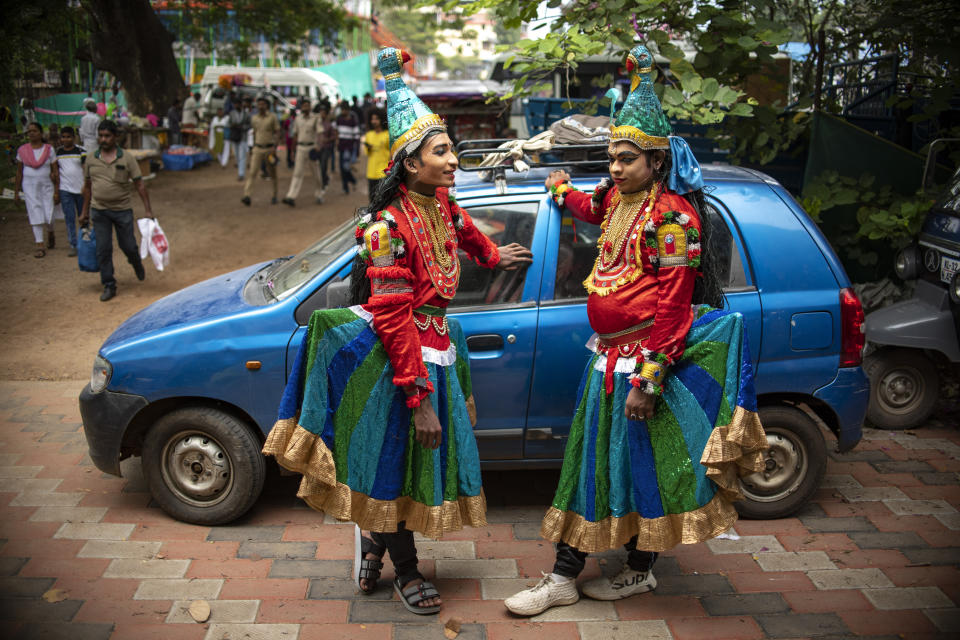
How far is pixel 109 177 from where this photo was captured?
852 cm

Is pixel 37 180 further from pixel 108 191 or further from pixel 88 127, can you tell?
pixel 88 127

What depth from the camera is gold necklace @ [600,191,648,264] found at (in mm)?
3219

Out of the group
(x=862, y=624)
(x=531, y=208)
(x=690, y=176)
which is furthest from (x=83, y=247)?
(x=862, y=624)

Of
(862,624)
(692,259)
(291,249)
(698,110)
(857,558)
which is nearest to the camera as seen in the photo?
(692,259)

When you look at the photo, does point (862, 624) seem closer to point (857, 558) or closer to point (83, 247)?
point (857, 558)

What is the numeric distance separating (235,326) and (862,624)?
3.19 metres

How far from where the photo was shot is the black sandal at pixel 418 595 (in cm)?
343

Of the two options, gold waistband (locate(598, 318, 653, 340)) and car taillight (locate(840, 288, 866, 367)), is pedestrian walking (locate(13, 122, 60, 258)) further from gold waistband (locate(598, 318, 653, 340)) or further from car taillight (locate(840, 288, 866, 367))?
car taillight (locate(840, 288, 866, 367))

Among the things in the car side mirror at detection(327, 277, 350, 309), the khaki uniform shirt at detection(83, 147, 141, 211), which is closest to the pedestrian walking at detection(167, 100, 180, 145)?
the khaki uniform shirt at detection(83, 147, 141, 211)

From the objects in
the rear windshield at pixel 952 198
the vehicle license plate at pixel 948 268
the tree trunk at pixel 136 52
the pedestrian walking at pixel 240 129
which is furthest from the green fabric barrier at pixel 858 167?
the tree trunk at pixel 136 52

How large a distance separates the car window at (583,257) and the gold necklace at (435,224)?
3.12ft

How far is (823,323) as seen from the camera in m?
4.08

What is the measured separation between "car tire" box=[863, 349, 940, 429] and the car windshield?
3802 millimetres

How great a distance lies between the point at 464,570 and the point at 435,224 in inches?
66.8
